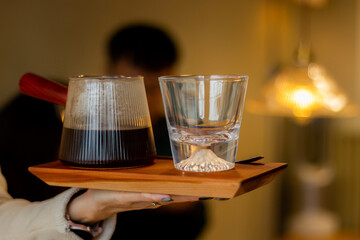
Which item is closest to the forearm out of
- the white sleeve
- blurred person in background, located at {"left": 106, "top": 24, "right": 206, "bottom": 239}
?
the white sleeve

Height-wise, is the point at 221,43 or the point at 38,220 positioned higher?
the point at 221,43

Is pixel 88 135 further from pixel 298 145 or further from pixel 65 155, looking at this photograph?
pixel 298 145

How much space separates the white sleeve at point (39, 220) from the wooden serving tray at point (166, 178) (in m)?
0.20

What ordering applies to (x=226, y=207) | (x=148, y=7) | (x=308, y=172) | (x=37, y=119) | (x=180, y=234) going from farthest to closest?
(x=308, y=172) < (x=226, y=207) < (x=180, y=234) < (x=148, y=7) < (x=37, y=119)

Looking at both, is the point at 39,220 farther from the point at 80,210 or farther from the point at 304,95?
the point at 304,95

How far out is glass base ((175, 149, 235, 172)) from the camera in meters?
0.59

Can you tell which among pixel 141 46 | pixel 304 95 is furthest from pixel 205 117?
pixel 304 95

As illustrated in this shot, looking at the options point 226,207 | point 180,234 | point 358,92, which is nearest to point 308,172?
point 358,92

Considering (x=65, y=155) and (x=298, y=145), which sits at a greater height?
(x=65, y=155)

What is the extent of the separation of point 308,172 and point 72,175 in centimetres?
293

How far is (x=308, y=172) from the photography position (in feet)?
11.0

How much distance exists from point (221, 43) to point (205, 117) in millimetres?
1550

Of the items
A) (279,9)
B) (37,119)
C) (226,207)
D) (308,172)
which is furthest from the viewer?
(308,172)

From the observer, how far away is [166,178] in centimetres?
56
